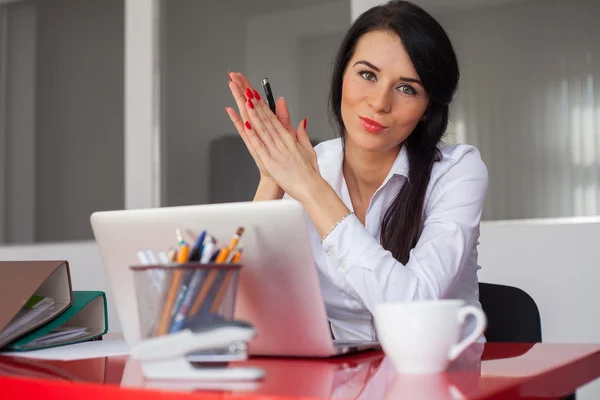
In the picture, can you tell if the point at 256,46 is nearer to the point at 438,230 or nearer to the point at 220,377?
the point at 438,230

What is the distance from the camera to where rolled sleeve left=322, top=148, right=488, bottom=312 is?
4.00 feet

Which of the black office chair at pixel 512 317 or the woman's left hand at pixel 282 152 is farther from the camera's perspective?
the black office chair at pixel 512 317

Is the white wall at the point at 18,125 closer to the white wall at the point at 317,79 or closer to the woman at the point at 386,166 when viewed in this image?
the white wall at the point at 317,79

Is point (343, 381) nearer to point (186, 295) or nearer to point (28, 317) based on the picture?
point (186, 295)

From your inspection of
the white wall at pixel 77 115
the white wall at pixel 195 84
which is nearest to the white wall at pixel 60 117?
the white wall at pixel 77 115

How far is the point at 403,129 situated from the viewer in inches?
66.5

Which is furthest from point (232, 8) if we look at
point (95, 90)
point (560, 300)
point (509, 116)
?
point (560, 300)

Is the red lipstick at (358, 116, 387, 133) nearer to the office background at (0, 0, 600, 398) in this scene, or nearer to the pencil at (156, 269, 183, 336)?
the pencil at (156, 269, 183, 336)

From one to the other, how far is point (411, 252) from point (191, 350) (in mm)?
680

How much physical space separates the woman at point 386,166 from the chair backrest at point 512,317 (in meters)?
0.04

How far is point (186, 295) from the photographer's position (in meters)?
0.83

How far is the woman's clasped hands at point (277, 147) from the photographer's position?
4.37 ft

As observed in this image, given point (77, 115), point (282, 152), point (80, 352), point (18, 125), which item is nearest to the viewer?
point (80, 352)

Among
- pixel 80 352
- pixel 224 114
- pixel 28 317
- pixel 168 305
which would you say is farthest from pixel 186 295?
pixel 224 114
